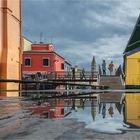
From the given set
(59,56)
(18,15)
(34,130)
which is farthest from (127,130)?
(59,56)

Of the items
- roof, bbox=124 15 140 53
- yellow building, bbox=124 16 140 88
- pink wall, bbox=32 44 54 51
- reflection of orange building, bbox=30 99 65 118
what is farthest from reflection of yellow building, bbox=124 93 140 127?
pink wall, bbox=32 44 54 51

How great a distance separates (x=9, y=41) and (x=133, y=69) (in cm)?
1670

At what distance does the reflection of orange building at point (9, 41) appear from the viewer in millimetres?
23125

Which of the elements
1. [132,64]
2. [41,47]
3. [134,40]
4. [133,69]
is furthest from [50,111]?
[41,47]

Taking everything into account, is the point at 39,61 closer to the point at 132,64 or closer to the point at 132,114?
the point at 132,64

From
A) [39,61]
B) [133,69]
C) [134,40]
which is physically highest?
[134,40]

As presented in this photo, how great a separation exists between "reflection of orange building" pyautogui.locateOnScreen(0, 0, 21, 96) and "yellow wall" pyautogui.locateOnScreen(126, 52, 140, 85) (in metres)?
14.3

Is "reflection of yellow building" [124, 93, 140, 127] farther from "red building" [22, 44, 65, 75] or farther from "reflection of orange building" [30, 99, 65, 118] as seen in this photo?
"red building" [22, 44, 65, 75]

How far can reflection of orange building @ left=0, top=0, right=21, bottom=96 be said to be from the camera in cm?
2312

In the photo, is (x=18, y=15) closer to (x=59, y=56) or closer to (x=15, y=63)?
(x=15, y=63)

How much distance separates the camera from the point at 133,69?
1467 inches

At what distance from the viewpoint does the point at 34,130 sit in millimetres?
4762

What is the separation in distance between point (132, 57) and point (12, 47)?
1665 centimetres

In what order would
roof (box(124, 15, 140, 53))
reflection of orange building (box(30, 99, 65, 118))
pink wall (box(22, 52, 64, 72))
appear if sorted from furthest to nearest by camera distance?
pink wall (box(22, 52, 64, 72)), roof (box(124, 15, 140, 53)), reflection of orange building (box(30, 99, 65, 118))
